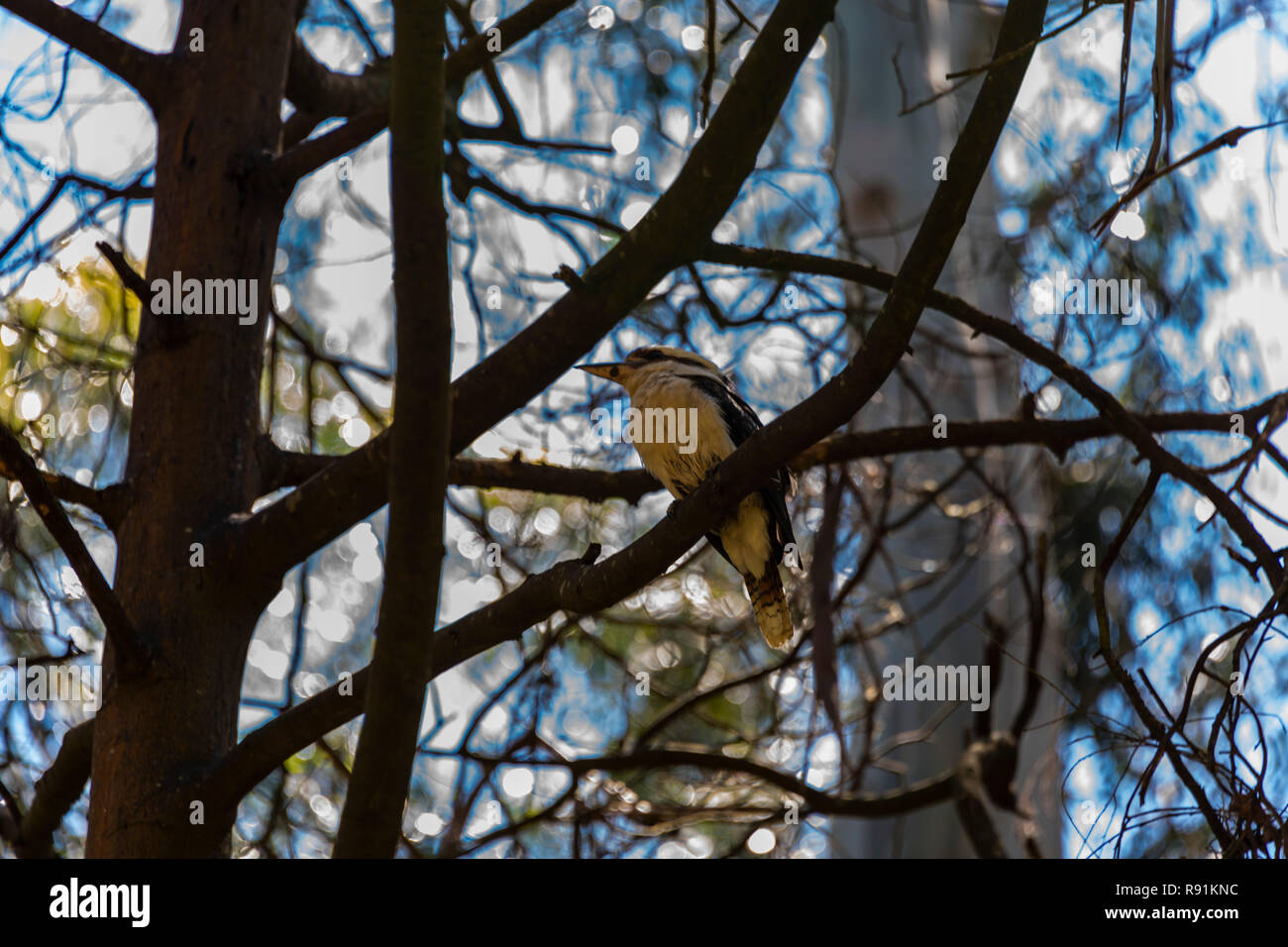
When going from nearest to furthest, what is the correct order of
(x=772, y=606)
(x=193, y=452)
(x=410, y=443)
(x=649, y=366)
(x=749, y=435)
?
(x=410, y=443) → (x=193, y=452) → (x=749, y=435) → (x=772, y=606) → (x=649, y=366)

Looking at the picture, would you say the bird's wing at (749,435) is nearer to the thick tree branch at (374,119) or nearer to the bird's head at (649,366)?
the bird's head at (649,366)

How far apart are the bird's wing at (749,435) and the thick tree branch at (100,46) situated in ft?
5.64

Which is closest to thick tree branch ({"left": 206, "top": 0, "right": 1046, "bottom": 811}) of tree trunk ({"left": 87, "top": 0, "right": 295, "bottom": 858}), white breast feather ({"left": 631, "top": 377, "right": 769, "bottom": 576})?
tree trunk ({"left": 87, "top": 0, "right": 295, "bottom": 858})

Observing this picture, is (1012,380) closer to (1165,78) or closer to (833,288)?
(833,288)

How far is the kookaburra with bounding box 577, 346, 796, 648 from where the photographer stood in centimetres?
385

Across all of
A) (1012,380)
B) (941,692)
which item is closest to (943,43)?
(1012,380)

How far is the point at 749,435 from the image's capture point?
3.84 meters

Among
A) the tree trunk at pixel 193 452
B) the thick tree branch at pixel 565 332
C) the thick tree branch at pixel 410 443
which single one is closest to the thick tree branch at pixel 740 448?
the thick tree branch at pixel 565 332

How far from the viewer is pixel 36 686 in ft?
11.6

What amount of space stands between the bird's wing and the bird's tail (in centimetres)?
9

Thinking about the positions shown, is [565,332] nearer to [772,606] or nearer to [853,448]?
[853,448]

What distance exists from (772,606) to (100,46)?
246 centimetres

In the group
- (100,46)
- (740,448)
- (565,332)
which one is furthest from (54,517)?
(100,46)

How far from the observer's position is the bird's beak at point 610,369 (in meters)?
4.24
